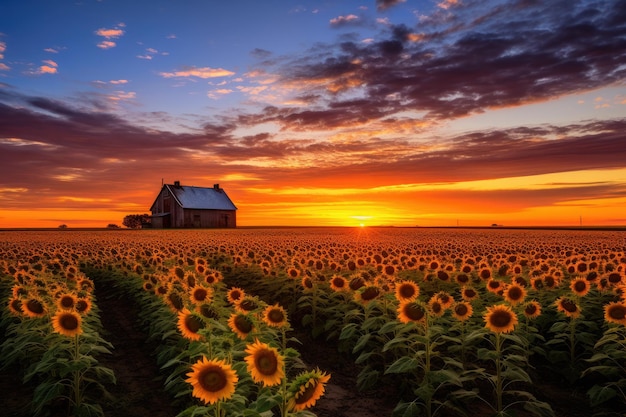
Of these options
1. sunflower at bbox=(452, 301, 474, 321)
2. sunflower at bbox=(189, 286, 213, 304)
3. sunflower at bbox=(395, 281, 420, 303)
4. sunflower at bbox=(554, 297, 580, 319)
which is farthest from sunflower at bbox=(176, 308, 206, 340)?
sunflower at bbox=(554, 297, 580, 319)

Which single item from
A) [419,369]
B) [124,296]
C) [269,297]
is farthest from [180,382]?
[124,296]

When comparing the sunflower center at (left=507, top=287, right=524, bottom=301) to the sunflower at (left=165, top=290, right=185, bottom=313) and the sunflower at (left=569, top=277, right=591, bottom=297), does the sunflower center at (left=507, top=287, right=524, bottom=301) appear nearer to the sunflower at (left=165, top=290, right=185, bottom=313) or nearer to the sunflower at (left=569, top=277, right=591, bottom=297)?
the sunflower at (left=569, top=277, right=591, bottom=297)

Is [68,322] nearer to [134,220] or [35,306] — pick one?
[35,306]

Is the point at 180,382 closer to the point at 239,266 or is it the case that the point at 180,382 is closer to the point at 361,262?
the point at 361,262

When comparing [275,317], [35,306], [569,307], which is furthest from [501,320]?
[35,306]

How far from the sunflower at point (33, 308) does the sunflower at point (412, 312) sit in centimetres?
660

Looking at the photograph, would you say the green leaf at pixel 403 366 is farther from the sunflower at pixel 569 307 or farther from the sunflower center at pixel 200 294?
the sunflower at pixel 569 307

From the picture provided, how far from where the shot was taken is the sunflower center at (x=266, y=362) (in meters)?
5.49

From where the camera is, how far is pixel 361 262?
16.6 metres

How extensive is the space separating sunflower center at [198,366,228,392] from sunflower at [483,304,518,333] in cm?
430

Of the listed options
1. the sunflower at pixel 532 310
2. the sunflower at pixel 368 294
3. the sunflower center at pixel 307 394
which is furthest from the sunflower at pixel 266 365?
the sunflower at pixel 532 310

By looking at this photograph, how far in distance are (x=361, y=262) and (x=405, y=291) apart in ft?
23.5

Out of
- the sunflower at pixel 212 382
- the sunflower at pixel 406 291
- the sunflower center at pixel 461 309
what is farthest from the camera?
the sunflower at pixel 406 291

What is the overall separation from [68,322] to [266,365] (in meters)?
4.45
